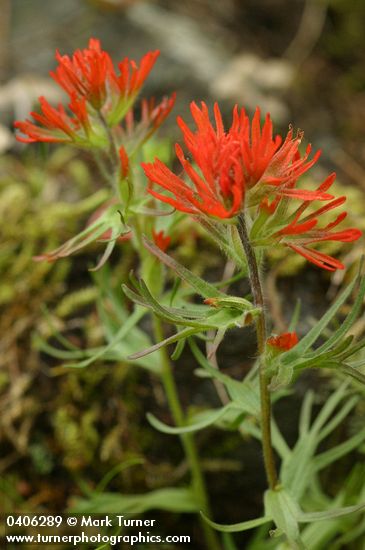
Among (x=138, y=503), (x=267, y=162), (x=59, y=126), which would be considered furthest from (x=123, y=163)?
(x=138, y=503)

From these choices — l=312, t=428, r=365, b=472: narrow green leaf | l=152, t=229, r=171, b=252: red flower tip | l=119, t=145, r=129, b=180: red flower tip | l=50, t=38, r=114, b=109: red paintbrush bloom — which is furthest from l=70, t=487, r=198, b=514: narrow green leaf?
l=50, t=38, r=114, b=109: red paintbrush bloom

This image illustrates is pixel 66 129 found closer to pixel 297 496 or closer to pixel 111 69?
pixel 111 69

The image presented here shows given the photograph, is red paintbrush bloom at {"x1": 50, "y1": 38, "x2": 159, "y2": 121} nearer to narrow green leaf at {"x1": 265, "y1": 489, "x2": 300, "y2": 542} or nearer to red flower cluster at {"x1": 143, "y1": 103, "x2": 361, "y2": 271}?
red flower cluster at {"x1": 143, "y1": 103, "x2": 361, "y2": 271}

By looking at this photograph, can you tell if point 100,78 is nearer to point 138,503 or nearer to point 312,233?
point 312,233

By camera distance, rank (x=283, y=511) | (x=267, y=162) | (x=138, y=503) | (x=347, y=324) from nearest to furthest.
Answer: (x=267, y=162) < (x=347, y=324) < (x=283, y=511) < (x=138, y=503)

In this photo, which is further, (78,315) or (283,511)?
(78,315)

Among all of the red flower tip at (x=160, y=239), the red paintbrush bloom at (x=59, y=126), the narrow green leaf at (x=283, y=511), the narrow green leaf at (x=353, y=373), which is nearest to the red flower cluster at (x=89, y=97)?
the red paintbrush bloom at (x=59, y=126)
